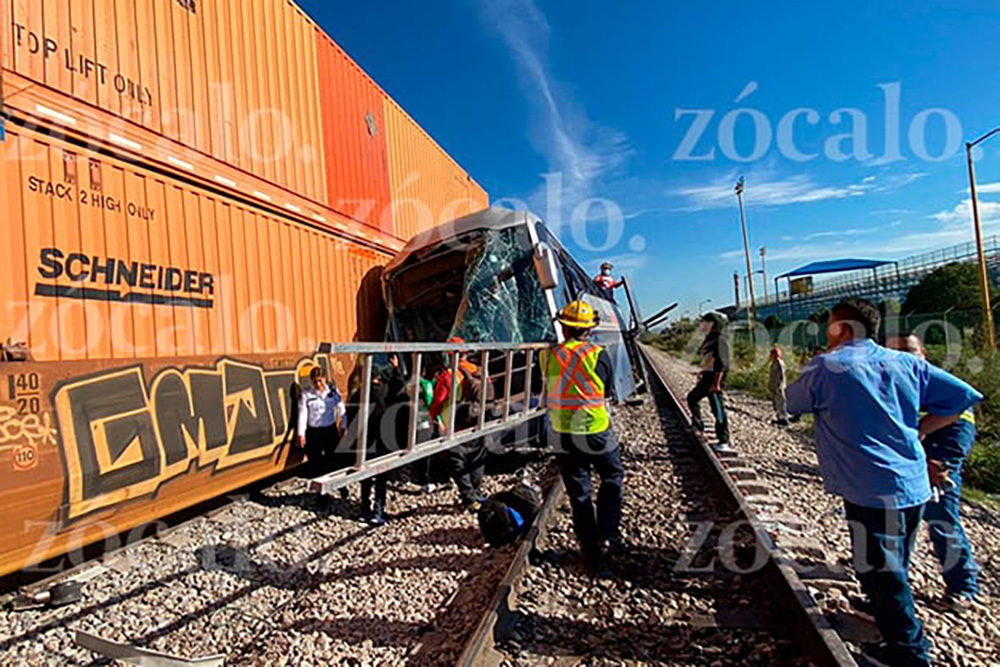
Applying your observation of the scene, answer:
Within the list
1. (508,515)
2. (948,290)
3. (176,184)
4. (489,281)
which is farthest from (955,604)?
(948,290)

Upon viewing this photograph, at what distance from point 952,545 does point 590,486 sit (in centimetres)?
214

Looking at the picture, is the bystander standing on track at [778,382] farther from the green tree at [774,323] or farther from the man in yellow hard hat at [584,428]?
the green tree at [774,323]

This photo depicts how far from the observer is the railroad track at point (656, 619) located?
2703mm

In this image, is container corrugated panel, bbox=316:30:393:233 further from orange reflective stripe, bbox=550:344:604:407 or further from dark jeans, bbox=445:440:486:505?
orange reflective stripe, bbox=550:344:604:407

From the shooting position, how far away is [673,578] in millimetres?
3551

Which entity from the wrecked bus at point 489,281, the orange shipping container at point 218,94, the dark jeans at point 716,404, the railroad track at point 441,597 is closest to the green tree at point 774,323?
the dark jeans at point 716,404

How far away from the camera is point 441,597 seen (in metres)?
3.53

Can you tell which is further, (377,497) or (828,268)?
(828,268)

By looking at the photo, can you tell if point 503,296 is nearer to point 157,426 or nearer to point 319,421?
point 319,421

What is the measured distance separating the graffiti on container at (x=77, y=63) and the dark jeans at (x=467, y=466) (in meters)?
4.21

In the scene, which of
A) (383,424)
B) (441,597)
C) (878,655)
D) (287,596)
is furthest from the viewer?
(383,424)

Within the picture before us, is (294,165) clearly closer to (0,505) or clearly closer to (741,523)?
(0,505)

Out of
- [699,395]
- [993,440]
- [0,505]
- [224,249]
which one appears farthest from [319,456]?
[993,440]

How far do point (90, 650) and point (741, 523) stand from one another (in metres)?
4.47
